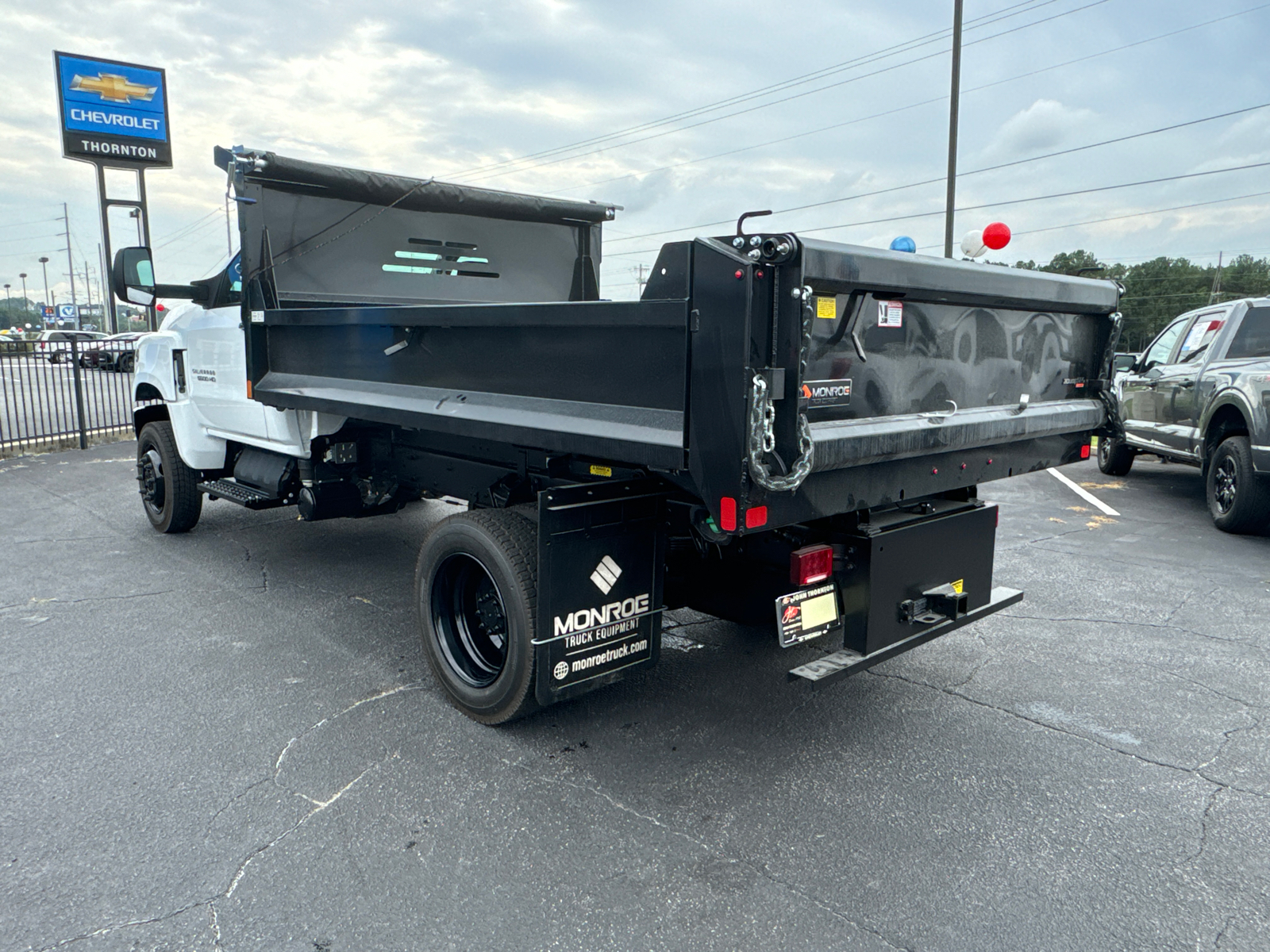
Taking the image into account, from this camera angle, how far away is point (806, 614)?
10.1 ft

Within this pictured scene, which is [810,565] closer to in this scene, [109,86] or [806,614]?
[806,614]

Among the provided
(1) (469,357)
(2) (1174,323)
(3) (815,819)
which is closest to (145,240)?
(1) (469,357)

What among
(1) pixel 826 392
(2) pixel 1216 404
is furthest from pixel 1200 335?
(1) pixel 826 392

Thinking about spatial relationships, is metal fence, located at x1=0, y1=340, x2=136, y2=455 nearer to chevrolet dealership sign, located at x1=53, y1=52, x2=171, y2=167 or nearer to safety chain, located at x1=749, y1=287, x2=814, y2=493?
chevrolet dealership sign, located at x1=53, y1=52, x2=171, y2=167

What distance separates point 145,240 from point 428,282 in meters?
7.68

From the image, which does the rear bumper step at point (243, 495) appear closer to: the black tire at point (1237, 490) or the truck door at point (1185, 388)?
the black tire at point (1237, 490)

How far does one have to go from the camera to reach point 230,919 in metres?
2.45

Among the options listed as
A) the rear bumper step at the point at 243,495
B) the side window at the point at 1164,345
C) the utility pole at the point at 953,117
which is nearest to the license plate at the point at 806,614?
the rear bumper step at the point at 243,495

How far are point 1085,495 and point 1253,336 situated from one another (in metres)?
2.18

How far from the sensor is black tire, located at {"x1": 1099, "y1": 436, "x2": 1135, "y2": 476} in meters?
10.3

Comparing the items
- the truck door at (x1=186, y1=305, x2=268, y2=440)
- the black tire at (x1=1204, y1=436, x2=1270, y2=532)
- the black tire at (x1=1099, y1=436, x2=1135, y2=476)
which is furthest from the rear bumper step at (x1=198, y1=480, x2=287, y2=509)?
the black tire at (x1=1099, y1=436, x2=1135, y2=476)

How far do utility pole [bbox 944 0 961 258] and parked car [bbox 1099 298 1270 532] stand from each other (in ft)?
37.2

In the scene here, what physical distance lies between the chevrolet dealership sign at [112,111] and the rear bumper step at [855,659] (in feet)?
73.8

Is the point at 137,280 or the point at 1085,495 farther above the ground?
the point at 137,280
